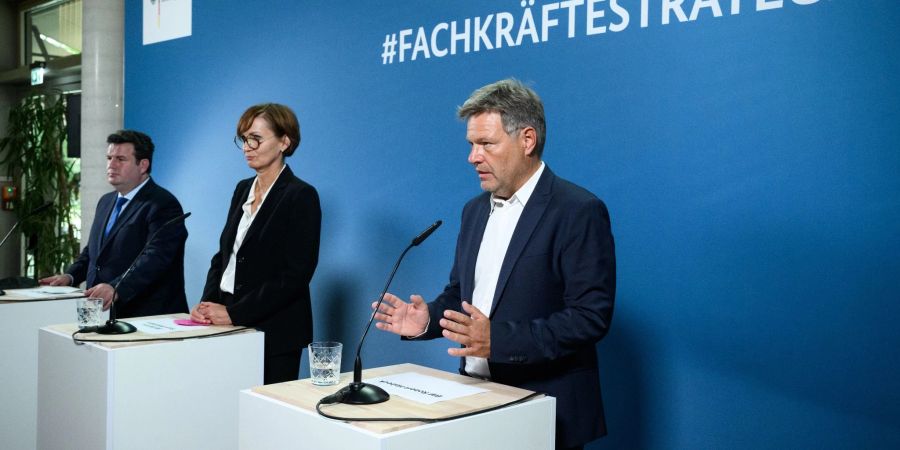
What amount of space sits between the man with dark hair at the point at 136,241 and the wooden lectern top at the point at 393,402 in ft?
5.77

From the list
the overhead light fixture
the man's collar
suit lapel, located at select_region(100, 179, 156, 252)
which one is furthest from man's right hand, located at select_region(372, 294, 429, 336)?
the overhead light fixture

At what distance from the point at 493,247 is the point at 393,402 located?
0.56 meters

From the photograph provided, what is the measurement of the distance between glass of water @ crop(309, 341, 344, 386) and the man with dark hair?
5.76 feet

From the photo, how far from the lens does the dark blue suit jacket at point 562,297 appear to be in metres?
1.95

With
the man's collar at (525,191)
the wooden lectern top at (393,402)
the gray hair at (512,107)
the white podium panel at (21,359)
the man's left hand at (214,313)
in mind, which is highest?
the gray hair at (512,107)

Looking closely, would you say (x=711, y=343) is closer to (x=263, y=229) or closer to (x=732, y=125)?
(x=732, y=125)

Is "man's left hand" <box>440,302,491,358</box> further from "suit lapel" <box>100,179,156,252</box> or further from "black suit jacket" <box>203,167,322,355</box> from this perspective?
"suit lapel" <box>100,179,156,252</box>

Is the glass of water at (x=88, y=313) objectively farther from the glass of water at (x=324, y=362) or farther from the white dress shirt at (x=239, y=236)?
the glass of water at (x=324, y=362)

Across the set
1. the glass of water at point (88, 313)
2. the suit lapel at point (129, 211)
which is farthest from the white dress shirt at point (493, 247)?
the suit lapel at point (129, 211)

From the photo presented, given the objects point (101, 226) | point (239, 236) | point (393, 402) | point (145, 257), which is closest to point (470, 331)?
point (393, 402)

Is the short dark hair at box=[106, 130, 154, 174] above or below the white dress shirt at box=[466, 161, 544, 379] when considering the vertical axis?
above

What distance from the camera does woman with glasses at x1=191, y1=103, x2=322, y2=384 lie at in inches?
116

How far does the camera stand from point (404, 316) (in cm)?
207

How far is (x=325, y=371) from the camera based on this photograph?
6.61 feet
